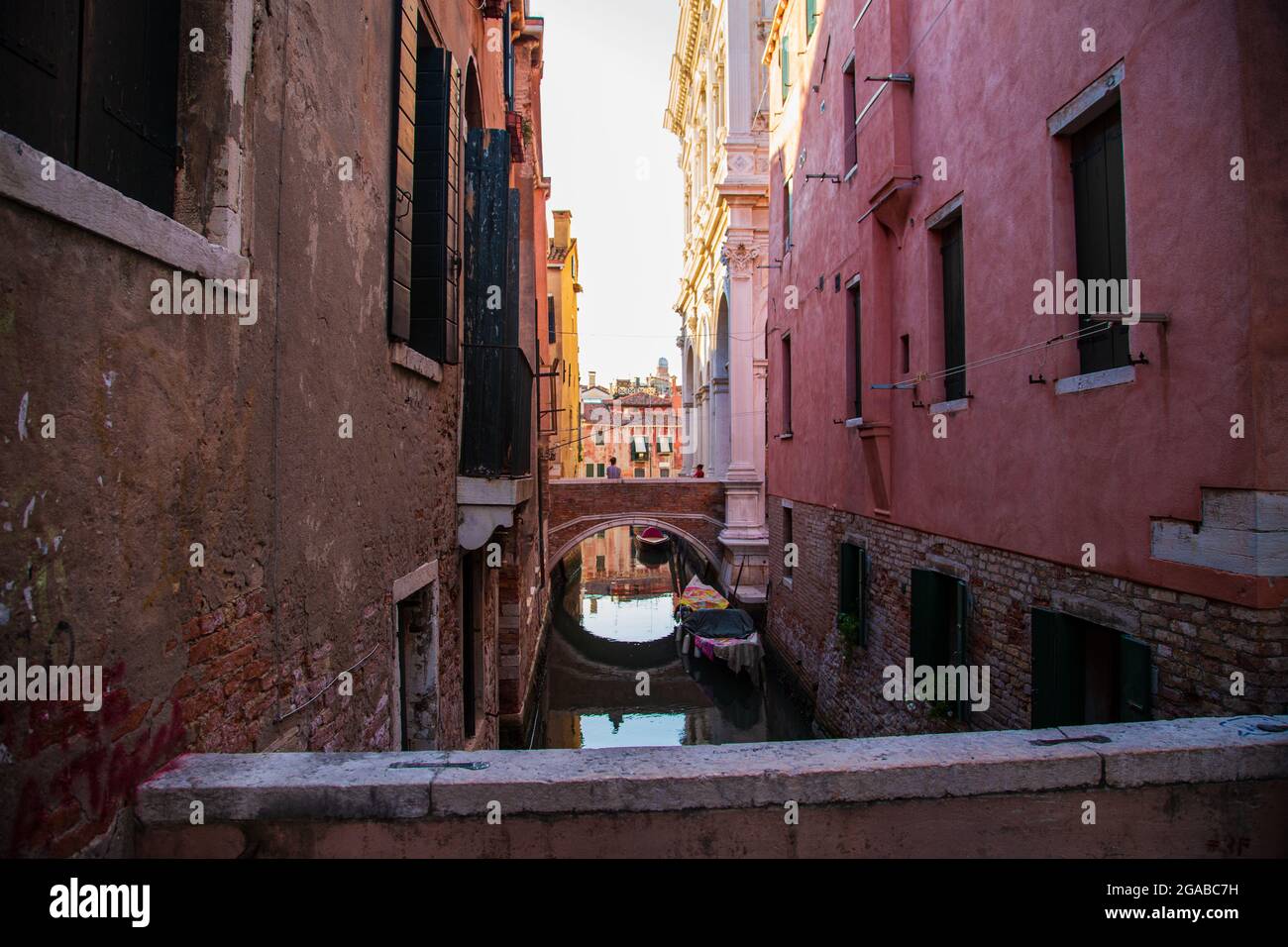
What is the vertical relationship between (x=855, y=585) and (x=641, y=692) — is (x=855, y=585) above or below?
above

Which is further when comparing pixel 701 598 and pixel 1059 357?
pixel 701 598

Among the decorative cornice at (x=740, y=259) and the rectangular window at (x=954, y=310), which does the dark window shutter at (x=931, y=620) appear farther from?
the decorative cornice at (x=740, y=259)

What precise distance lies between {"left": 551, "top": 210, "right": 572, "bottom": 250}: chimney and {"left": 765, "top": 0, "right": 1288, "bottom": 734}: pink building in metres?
17.1

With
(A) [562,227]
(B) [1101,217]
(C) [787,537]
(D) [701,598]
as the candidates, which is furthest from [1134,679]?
(A) [562,227]

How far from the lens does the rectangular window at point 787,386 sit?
41.9ft

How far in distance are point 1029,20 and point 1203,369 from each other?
3.06 meters

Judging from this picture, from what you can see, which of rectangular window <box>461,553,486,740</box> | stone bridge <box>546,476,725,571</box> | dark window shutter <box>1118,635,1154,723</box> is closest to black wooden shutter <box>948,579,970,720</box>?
dark window shutter <box>1118,635,1154,723</box>

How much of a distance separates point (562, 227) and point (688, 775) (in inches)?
1014

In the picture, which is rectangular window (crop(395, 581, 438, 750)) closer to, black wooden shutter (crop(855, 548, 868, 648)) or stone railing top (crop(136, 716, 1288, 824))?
stone railing top (crop(136, 716, 1288, 824))

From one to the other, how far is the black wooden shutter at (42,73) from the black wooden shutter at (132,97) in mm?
42

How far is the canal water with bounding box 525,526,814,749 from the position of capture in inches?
511

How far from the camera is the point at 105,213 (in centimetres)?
196

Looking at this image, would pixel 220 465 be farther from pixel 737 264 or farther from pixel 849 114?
pixel 737 264
